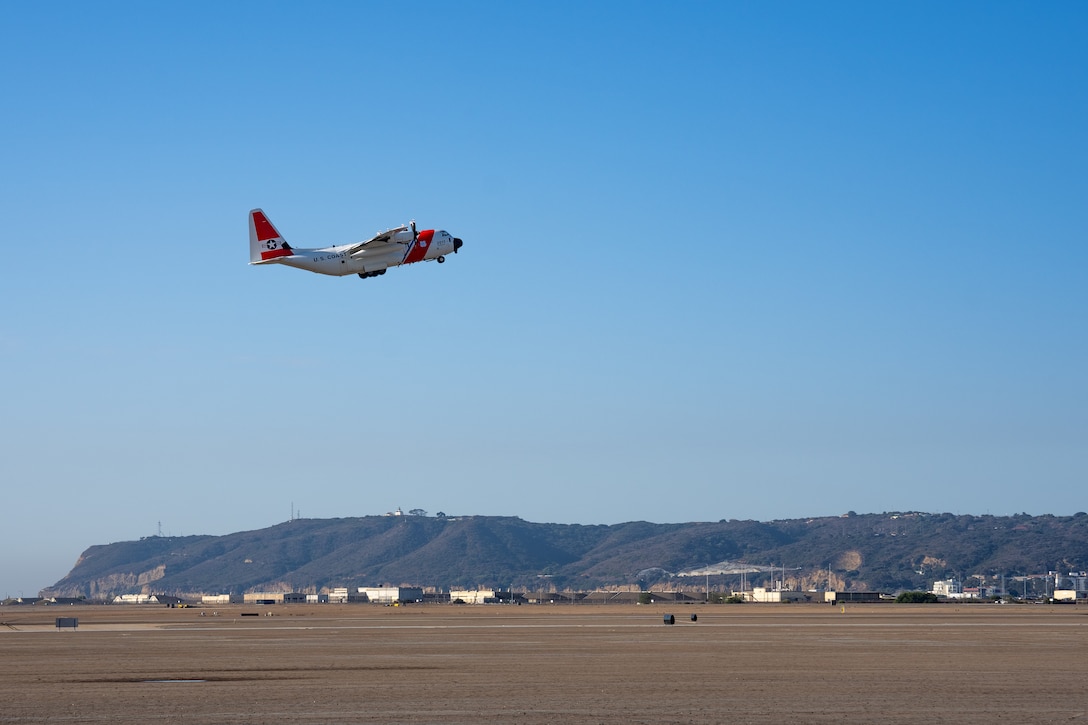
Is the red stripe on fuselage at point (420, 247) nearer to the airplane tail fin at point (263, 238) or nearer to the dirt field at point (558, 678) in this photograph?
the airplane tail fin at point (263, 238)

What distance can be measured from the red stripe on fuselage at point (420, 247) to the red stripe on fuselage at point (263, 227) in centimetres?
763

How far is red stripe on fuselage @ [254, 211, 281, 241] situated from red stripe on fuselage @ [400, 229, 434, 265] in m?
7.63

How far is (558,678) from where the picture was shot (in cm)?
4566

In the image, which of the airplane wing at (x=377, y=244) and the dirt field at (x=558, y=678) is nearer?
the dirt field at (x=558, y=678)

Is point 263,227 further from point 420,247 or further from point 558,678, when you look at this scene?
point 558,678

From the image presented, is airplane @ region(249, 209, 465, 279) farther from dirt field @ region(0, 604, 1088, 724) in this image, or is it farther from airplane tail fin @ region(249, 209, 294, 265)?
dirt field @ region(0, 604, 1088, 724)

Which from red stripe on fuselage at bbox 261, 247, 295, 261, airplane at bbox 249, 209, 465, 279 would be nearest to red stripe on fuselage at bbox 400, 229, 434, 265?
airplane at bbox 249, 209, 465, 279

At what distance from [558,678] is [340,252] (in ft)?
116

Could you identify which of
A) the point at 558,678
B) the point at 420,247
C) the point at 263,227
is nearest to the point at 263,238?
the point at 263,227

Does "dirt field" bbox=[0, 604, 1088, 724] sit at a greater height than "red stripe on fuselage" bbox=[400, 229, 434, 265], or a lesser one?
lesser

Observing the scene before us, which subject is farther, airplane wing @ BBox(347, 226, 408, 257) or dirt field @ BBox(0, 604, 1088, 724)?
airplane wing @ BBox(347, 226, 408, 257)

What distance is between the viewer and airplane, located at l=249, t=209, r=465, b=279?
73500 mm

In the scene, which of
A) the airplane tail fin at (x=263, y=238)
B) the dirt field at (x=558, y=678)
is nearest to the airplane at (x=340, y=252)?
the airplane tail fin at (x=263, y=238)

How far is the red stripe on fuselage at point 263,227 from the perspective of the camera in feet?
245
